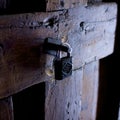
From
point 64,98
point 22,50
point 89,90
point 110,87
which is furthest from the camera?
point 110,87

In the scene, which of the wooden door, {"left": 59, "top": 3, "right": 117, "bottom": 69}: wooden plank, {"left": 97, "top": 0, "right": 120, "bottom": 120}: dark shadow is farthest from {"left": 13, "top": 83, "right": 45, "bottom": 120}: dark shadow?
{"left": 97, "top": 0, "right": 120, "bottom": 120}: dark shadow

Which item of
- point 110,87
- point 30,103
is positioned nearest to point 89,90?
point 110,87

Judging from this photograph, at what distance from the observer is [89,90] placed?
43.4 inches

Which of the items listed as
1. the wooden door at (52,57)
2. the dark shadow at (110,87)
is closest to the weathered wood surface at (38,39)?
the wooden door at (52,57)

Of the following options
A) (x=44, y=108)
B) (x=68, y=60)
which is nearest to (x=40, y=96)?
(x=44, y=108)

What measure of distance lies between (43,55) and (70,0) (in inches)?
8.2

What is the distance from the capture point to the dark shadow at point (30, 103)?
32.2 inches

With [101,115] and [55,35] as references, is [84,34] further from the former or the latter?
[101,115]

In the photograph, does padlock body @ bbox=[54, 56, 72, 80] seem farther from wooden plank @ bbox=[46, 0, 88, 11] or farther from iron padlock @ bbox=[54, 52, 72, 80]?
wooden plank @ bbox=[46, 0, 88, 11]

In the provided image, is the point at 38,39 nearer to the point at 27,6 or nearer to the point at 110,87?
the point at 27,6

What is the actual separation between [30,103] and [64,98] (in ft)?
0.44

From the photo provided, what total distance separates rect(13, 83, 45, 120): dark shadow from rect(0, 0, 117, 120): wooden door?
17 millimetres

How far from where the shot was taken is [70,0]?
832 millimetres

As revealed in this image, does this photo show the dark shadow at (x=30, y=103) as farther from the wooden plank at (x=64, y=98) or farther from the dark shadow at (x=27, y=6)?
the dark shadow at (x=27, y=6)
